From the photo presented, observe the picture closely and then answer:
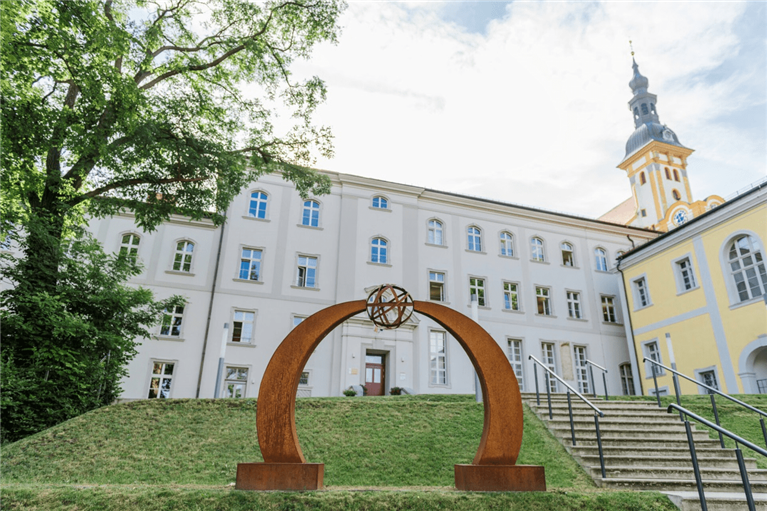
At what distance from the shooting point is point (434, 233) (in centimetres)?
2406

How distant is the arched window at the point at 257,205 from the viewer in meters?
21.6

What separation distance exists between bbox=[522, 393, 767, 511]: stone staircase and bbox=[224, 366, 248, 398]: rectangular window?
1236 centimetres

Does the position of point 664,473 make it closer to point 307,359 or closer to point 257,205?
point 307,359

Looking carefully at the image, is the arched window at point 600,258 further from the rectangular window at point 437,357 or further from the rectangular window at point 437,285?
the rectangular window at point 437,357

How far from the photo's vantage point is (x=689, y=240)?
2011 centimetres

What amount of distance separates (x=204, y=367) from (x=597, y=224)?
2118cm

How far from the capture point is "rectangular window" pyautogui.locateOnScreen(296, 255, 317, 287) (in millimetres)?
21234

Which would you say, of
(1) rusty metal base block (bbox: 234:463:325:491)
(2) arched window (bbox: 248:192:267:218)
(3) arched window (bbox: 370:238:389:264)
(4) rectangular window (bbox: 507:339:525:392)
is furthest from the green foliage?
(4) rectangular window (bbox: 507:339:525:392)

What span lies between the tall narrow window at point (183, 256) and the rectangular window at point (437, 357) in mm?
10654

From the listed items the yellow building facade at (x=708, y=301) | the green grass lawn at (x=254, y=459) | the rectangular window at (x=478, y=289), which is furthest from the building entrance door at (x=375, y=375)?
the yellow building facade at (x=708, y=301)

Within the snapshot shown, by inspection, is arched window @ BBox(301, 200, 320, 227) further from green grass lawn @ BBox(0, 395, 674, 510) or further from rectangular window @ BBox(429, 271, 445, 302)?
green grass lawn @ BBox(0, 395, 674, 510)

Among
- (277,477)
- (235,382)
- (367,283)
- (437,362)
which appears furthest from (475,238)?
(277,477)

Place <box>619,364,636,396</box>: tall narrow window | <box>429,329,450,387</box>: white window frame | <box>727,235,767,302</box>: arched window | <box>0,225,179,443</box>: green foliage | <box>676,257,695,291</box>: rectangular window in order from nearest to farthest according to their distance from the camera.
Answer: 1. <box>0,225,179,443</box>: green foliage
2. <box>727,235,767,302</box>: arched window
3. <box>676,257,695,291</box>: rectangular window
4. <box>429,329,450,387</box>: white window frame
5. <box>619,364,636,396</box>: tall narrow window

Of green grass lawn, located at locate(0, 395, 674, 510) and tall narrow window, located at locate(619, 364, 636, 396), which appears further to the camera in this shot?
tall narrow window, located at locate(619, 364, 636, 396)
